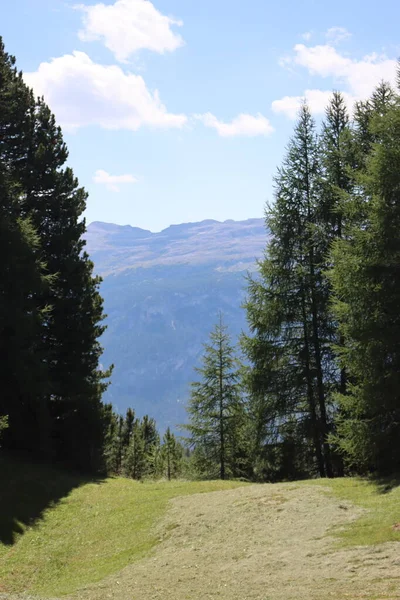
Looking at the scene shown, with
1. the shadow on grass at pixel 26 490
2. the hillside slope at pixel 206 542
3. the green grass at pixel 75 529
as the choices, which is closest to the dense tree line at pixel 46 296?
the shadow on grass at pixel 26 490

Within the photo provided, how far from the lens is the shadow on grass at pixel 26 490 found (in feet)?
72.4

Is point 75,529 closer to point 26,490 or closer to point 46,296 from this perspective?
point 26,490

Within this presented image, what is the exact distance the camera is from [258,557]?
1387cm

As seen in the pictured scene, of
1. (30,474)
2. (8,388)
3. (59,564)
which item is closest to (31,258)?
(8,388)

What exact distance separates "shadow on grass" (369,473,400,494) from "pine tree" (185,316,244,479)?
50.3 ft

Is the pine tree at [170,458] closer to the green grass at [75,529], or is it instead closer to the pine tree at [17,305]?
the green grass at [75,529]

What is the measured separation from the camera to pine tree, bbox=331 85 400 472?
19.4 metres

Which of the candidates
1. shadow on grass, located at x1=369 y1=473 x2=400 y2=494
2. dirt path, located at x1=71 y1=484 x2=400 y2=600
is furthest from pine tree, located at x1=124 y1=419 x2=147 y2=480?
shadow on grass, located at x1=369 y1=473 x2=400 y2=494

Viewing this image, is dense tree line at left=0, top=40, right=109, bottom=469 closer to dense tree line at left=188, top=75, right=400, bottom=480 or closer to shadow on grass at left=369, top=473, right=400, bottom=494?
dense tree line at left=188, top=75, right=400, bottom=480

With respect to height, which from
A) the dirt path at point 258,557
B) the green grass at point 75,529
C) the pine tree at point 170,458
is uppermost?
the dirt path at point 258,557

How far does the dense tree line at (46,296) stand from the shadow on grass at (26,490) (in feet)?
8.26

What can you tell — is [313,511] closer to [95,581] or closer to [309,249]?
[95,581]

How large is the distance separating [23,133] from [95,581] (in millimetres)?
27187

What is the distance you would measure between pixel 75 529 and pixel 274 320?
1418cm
